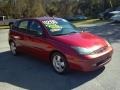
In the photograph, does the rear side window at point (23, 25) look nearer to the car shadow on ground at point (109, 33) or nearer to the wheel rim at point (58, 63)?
the wheel rim at point (58, 63)

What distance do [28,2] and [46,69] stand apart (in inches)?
1158

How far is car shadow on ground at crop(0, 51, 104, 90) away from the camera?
621cm

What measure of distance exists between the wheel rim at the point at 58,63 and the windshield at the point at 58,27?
0.87m

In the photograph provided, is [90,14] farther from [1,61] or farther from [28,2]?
[1,61]

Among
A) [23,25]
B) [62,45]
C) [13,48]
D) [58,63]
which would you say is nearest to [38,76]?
[58,63]

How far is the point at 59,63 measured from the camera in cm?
693

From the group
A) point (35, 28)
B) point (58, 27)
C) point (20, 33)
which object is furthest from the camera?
point (20, 33)

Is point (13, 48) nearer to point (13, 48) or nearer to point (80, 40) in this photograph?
point (13, 48)

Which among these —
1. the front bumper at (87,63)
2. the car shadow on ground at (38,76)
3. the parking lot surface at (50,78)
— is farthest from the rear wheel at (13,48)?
the front bumper at (87,63)

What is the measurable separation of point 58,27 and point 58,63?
1.32 metres

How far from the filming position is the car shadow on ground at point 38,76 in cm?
621

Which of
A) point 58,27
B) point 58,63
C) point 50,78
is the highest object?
point 58,27

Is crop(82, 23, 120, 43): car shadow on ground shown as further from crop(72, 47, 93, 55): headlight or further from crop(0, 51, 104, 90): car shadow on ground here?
crop(72, 47, 93, 55): headlight

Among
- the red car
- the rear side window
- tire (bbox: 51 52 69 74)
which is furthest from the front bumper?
the rear side window
